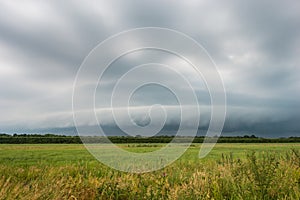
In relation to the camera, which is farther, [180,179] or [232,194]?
[180,179]

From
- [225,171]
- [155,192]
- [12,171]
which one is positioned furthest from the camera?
[12,171]

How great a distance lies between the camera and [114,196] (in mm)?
9445

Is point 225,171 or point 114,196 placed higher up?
point 225,171

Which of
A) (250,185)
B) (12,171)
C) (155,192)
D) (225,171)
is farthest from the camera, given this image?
(12,171)

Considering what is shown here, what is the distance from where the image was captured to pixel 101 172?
42.2 ft

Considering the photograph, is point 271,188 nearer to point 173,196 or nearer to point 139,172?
point 173,196

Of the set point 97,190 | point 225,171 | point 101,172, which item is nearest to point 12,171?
point 101,172

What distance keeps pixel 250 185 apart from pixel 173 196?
197 centimetres

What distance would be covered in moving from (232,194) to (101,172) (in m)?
6.22

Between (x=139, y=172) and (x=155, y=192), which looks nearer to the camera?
(x=155, y=192)

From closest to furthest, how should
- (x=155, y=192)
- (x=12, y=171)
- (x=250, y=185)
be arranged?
1. (x=250, y=185)
2. (x=155, y=192)
3. (x=12, y=171)

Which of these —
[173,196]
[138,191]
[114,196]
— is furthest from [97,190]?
[173,196]

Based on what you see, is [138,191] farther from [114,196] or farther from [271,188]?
[271,188]

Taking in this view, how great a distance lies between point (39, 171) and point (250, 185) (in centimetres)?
817
